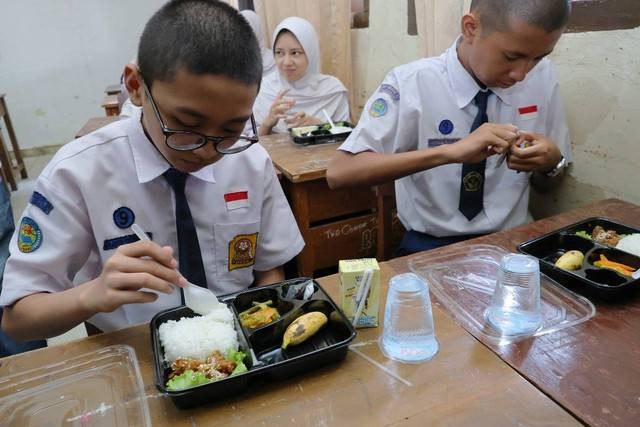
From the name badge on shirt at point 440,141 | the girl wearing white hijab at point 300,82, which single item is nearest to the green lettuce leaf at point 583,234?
the name badge on shirt at point 440,141

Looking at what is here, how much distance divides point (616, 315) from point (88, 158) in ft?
3.73

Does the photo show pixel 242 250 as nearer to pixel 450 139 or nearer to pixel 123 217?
pixel 123 217

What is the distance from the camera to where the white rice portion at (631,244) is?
1045mm

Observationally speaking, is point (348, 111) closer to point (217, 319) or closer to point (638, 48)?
point (638, 48)

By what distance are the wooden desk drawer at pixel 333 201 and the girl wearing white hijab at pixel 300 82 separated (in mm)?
846

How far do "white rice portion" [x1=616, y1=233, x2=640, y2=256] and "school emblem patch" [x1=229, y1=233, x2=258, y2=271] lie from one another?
892 millimetres

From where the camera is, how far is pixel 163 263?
2.51 ft

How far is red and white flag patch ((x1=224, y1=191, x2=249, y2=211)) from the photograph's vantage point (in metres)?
1.13

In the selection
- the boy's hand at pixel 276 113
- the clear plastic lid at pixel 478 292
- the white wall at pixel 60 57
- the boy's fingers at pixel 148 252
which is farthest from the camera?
the white wall at pixel 60 57

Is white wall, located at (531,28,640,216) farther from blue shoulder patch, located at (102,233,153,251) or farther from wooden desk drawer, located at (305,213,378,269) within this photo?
blue shoulder patch, located at (102,233,153,251)

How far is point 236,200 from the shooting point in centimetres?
114

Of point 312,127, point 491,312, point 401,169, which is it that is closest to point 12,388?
point 491,312

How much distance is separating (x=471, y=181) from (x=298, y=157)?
93cm

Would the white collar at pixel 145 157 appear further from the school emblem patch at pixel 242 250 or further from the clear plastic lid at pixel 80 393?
the clear plastic lid at pixel 80 393
